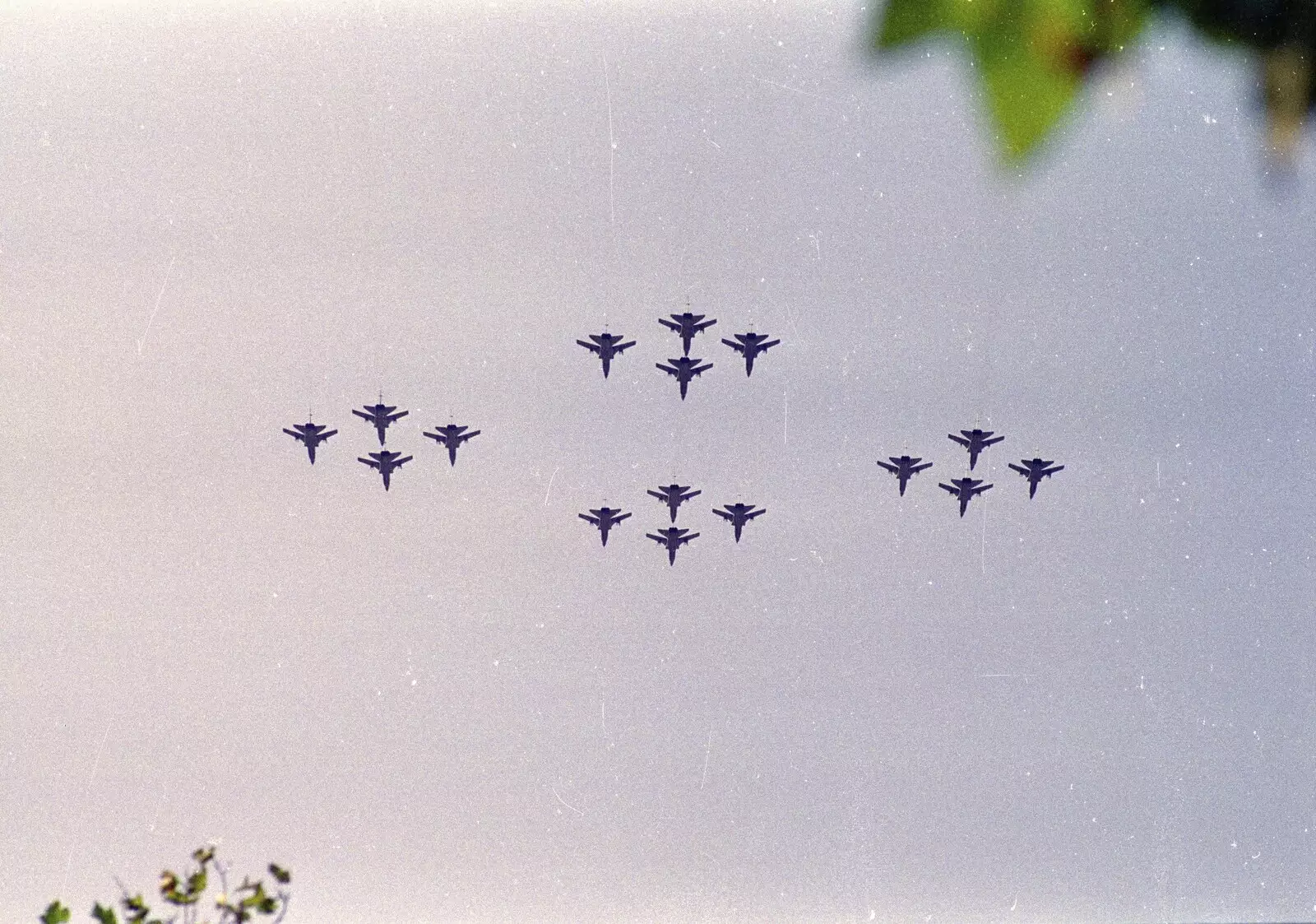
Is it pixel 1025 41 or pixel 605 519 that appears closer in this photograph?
pixel 1025 41

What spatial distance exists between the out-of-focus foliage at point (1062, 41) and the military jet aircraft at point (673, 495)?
42.2m

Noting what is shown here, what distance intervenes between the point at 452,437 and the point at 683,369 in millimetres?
8491

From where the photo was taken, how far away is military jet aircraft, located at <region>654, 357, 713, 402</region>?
45812 mm

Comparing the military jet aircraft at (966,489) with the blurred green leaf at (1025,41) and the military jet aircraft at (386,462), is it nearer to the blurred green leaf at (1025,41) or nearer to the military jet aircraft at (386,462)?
the military jet aircraft at (386,462)

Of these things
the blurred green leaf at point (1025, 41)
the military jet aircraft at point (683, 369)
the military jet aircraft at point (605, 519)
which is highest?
the military jet aircraft at point (683, 369)

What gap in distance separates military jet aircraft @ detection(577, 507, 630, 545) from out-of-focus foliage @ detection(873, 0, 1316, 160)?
137 ft

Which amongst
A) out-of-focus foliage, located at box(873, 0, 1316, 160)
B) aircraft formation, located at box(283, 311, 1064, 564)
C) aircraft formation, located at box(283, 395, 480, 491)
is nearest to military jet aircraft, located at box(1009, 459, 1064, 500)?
aircraft formation, located at box(283, 311, 1064, 564)

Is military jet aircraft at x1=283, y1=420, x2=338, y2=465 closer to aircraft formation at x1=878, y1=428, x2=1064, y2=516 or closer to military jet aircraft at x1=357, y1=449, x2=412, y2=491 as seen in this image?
military jet aircraft at x1=357, y1=449, x2=412, y2=491

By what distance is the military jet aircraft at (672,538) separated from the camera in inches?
1855

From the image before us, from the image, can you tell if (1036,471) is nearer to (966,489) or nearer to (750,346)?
(966,489)

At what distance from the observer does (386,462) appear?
4772 cm

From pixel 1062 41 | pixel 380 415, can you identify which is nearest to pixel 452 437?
pixel 380 415

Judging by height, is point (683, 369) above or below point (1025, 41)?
above

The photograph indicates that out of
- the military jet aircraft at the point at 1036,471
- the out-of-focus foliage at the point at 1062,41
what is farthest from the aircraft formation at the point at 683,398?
the out-of-focus foliage at the point at 1062,41
